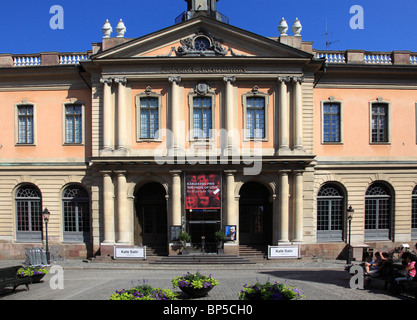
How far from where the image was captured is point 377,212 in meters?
25.0

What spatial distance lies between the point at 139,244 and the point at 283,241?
9.39 meters

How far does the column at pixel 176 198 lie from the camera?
23.2m

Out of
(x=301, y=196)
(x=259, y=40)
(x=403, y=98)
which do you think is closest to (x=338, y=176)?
(x=301, y=196)

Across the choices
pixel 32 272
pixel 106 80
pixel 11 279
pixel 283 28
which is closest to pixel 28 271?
pixel 32 272

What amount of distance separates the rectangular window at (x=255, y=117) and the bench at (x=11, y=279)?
48.7ft

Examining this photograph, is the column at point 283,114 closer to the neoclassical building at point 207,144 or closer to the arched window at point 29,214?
the neoclassical building at point 207,144

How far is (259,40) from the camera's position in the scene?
23250 millimetres

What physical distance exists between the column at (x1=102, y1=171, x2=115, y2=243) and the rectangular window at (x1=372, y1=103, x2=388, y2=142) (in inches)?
698

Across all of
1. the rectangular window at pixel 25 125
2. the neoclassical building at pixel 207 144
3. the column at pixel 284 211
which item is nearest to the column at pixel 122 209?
the neoclassical building at pixel 207 144

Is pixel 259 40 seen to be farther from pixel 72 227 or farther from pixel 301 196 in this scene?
pixel 72 227

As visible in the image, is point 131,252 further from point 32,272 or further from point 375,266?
point 375,266

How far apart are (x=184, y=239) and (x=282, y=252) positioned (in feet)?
19.3

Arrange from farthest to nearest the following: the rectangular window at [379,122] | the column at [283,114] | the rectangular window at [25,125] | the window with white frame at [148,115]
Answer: the rectangular window at [25,125]
the rectangular window at [379,122]
the window with white frame at [148,115]
the column at [283,114]

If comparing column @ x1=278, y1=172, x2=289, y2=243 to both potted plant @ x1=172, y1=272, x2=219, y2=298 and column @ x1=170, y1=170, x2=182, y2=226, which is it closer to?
column @ x1=170, y1=170, x2=182, y2=226
